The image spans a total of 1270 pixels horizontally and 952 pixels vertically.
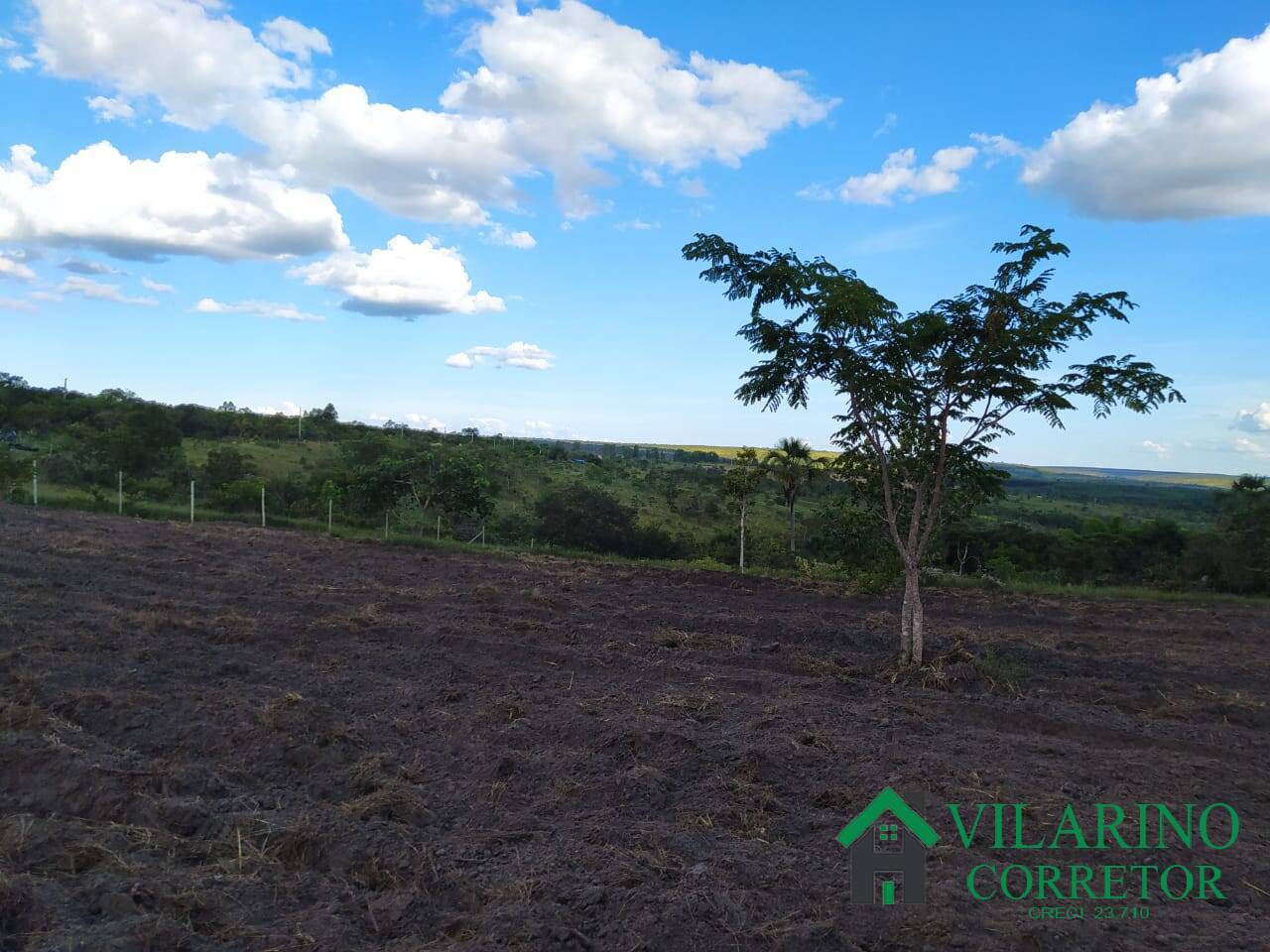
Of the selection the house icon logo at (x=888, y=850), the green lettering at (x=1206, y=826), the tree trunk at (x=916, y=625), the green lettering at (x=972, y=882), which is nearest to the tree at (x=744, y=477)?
the tree trunk at (x=916, y=625)

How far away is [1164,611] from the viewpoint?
15.1 metres

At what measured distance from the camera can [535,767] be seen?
507 centimetres

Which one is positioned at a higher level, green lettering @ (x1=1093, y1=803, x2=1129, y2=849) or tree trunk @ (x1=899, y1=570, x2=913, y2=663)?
tree trunk @ (x1=899, y1=570, x2=913, y2=663)

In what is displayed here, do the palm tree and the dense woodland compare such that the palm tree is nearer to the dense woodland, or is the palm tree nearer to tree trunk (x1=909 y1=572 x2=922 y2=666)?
the dense woodland

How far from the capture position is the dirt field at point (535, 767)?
11.0ft

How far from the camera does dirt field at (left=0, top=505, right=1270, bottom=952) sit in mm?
3355

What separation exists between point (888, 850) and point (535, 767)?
219 centimetres

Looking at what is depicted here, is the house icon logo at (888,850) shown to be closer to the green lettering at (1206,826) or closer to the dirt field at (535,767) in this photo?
the dirt field at (535,767)

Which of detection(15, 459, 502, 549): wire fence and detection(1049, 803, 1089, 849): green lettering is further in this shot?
detection(15, 459, 502, 549): wire fence

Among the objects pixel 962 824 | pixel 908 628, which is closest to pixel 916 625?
pixel 908 628

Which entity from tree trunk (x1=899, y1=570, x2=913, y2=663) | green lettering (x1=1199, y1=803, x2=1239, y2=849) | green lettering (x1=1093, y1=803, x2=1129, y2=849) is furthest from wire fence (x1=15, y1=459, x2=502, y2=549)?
green lettering (x1=1199, y1=803, x2=1239, y2=849)

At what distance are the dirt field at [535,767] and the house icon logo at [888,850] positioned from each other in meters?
0.10

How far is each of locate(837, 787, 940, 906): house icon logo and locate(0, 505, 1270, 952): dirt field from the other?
0.31 ft

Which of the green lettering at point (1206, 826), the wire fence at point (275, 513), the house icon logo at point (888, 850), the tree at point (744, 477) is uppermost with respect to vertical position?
the tree at point (744, 477)
